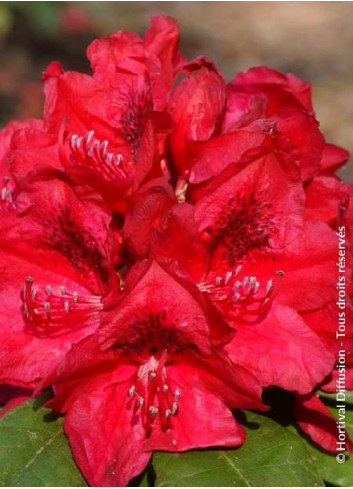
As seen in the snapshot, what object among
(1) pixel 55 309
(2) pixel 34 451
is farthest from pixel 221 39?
(2) pixel 34 451

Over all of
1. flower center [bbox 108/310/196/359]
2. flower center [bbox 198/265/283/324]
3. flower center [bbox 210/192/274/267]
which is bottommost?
flower center [bbox 108/310/196/359]

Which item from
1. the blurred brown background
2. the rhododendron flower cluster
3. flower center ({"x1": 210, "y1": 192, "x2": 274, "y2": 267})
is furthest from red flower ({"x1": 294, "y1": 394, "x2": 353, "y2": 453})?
the blurred brown background

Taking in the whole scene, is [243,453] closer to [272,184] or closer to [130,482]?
[130,482]

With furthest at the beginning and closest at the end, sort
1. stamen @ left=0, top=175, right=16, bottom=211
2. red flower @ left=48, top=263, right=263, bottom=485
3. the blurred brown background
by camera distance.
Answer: the blurred brown background → stamen @ left=0, top=175, right=16, bottom=211 → red flower @ left=48, top=263, right=263, bottom=485

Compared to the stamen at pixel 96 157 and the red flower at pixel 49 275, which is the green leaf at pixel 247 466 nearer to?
the red flower at pixel 49 275

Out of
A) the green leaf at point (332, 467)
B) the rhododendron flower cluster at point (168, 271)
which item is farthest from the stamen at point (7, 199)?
the green leaf at point (332, 467)

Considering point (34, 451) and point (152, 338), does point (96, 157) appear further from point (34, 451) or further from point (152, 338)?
point (34, 451)

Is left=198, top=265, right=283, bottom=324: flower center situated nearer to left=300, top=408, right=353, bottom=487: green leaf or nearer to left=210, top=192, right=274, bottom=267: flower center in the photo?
left=210, top=192, right=274, bottom=267: flower center

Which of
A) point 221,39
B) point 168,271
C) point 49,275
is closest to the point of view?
point 168,271
